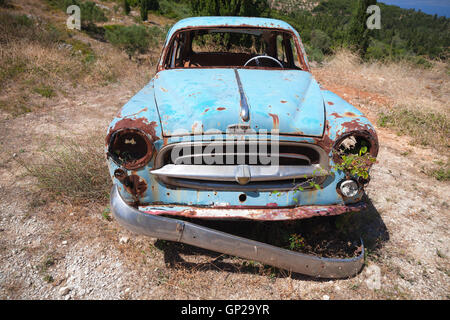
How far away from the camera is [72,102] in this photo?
5.42 meters

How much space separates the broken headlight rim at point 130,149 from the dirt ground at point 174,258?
80 cm

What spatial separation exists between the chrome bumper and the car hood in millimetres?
540

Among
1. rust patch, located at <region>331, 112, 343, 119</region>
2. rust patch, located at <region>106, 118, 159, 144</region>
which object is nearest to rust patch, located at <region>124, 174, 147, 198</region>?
rust patch, located at <region>106, 118, 159, 144</region>

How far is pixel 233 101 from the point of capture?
2020mm

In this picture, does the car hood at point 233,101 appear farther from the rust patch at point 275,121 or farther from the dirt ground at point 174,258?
the dirt ground at point 174,258

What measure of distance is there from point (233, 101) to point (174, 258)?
4.11 ft

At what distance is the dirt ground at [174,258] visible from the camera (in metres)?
1.95

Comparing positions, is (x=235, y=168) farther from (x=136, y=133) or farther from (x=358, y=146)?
(x=358, y=146)

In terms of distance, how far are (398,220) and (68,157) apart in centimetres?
339

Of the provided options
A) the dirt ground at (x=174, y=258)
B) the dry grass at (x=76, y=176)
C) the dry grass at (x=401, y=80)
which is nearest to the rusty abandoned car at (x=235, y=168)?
the dirt ground at (x=174, y=258)

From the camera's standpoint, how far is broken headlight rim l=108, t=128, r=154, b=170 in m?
1.81

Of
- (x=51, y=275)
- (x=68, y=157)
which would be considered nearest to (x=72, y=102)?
(x=68, y=157)

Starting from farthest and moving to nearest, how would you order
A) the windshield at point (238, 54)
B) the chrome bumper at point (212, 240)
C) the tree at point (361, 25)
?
the tree at point (361, 25)
the windshield at point (238, 54)
the chrome bumper at point (212, 240)
